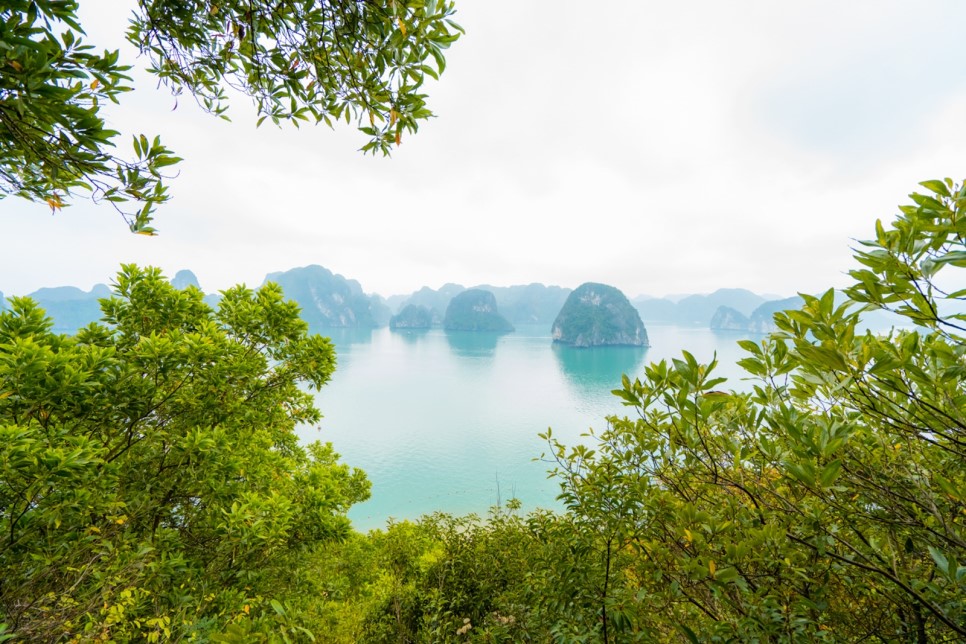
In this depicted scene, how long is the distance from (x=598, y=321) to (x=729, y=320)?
98244mm

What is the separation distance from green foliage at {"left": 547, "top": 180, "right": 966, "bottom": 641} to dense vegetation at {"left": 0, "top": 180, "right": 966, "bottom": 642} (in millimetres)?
16

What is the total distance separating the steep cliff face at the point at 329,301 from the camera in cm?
17012

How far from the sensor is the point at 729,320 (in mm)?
170875

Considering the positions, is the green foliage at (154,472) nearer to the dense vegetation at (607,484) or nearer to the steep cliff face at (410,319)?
the dense vegetation at (607,484)

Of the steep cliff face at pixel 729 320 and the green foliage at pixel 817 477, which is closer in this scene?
the green foliage at pixel 817 477

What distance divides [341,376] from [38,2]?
64.3 meters

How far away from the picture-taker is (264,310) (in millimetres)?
4410

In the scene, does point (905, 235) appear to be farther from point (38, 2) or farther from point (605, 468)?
point (38, 2)

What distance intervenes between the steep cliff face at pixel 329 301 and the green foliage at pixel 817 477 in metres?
175

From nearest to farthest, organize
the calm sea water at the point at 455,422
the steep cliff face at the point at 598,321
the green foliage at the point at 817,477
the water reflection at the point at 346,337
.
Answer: the green foliage at the point at 817,477 → the calm sea water at the point at 455,422 → the water reflection at the point at 346,337 → the steep cliff face at the point at 598,321

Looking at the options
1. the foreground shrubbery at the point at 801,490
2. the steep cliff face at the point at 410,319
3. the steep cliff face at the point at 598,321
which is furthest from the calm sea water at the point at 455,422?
the steep cliff face at the point at 410,319

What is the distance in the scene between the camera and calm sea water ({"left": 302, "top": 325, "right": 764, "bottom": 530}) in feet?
78.7

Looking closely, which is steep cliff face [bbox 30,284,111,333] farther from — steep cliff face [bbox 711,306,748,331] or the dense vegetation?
steep cliff face [bbox 711,306,748,331]

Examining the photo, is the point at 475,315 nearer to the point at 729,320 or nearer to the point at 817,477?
the point at 729,320
